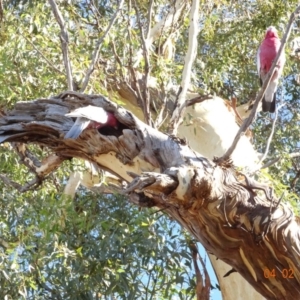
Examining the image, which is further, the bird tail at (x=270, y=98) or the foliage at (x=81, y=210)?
the bird tail at (x=270, y=98)

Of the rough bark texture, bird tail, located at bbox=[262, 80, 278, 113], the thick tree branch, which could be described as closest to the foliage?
the thick tree branch

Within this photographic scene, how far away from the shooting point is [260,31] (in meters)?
5.28

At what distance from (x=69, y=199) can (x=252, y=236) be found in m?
1.42

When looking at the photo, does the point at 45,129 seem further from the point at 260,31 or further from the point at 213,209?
the point at 260,31

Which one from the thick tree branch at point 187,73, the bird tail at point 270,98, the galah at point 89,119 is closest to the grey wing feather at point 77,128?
the galah at point 89,119

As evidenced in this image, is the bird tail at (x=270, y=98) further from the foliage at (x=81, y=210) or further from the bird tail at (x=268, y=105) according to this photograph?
the foliage at (x=81, y=210)

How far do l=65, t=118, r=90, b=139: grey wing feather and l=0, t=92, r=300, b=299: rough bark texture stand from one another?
3.0 inches

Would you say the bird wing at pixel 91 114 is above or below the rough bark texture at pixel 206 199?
above

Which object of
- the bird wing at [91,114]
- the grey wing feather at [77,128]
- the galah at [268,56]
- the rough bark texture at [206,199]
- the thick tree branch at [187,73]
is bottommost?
the rough bark texture at [206,199]

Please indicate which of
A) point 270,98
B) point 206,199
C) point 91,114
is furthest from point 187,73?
point 206,199

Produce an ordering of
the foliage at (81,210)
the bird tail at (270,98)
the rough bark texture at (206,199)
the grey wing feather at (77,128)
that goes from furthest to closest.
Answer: the bird tail at (270,98)
the foliage at (81,210)
the grey wing feather at (77,128)
the rough bark texture at (206,199)

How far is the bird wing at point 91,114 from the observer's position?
7.36 feet

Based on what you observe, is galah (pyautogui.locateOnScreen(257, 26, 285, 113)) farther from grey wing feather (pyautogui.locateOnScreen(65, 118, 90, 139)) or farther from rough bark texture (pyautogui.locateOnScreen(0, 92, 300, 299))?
grey wing feather (pyautogui.locateOnScreen(65, 118, 90, 139))

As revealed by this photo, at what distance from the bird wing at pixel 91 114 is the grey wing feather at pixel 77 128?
0.02m
